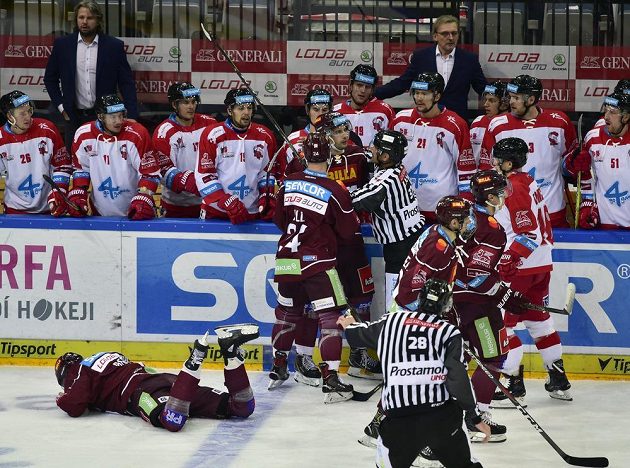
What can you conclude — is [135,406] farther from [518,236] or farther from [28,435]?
[518,236]

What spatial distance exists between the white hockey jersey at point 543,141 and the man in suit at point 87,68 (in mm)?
2569

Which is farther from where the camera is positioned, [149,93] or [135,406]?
[149,93]

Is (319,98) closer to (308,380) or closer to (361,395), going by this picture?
(308,380)

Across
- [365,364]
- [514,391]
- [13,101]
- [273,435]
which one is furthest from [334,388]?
[13,101]

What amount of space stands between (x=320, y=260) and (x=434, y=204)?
1.10 m

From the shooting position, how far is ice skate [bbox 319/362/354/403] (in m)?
7.75

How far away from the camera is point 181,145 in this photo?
29.3ft

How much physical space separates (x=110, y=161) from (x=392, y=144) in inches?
76.1

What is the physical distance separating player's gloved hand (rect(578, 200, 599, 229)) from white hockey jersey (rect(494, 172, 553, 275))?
586 mm

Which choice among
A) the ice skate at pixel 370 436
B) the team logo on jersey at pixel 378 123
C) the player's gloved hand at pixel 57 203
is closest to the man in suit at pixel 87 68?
the player's gloved hand at pixel 57 203

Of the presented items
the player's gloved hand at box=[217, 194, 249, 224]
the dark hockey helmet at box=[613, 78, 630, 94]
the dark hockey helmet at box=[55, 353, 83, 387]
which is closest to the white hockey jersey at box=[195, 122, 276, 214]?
the player's gloved hand at box=[217, 194, 249, 224]

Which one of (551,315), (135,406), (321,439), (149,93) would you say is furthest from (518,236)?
(149,93)

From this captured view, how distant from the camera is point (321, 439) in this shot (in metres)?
7.03

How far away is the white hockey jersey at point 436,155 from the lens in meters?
8.50
